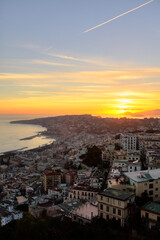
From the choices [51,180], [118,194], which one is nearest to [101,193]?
Answer: [118,194]

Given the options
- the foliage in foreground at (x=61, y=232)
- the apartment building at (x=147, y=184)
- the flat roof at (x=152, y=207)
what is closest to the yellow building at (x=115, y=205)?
the foliage in foreground at (x=61, y=232)

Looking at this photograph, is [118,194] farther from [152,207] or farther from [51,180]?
[51,180]

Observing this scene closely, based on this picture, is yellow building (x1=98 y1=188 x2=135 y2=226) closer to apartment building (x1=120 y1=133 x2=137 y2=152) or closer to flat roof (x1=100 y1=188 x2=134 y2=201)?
flat roof (x1=100 y1=188 x2=134 y2=201)

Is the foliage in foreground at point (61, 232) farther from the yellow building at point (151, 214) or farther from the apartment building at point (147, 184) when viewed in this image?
the apartment building at point (147, 184)

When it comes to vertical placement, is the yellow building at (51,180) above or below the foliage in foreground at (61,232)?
below

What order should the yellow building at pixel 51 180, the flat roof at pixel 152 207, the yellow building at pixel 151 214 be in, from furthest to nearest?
the yellow building at pixel 51 180 < the flat roof at pixel 152 207 < the yellow building at pixel 151 214

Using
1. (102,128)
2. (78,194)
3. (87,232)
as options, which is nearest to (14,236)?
(87,232)
